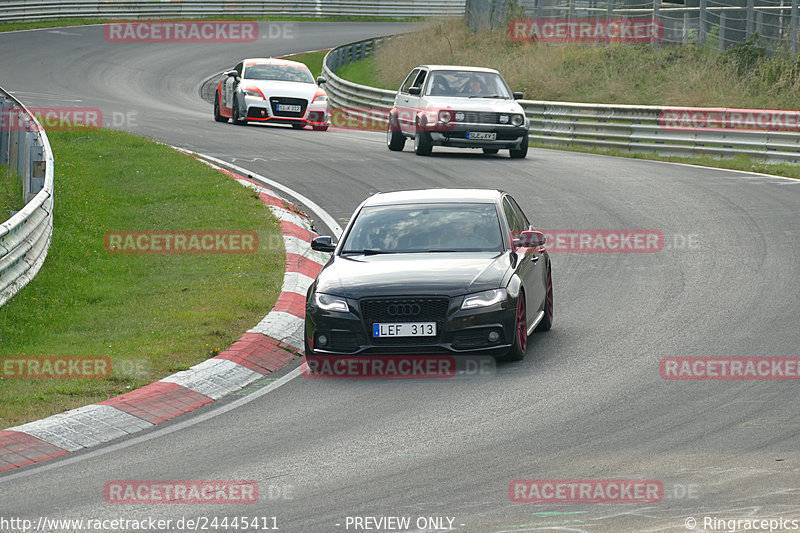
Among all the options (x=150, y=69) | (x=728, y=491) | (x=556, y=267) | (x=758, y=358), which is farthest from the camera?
(x=150, y=69)

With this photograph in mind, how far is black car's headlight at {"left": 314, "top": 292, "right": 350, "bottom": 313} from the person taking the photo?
405 inches

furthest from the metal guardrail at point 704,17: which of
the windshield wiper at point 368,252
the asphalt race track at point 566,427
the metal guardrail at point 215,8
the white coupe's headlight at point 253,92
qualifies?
the windshield wiper at point 368,252

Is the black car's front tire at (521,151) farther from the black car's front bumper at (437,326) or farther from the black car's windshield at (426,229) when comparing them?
the black car's front bumper at (437,326)

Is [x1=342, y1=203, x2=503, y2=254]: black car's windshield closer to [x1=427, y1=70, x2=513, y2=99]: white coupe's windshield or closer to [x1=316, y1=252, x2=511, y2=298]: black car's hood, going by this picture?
[x1=316, y1=252, x2=511, y2=298]: black car's hood

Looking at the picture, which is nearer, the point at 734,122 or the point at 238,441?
the point at 238,441

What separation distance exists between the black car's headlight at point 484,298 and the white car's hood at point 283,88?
19.9 metres

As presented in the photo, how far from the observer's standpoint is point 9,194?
696 inches

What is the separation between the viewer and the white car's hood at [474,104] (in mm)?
24109

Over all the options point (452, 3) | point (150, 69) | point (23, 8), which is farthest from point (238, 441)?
point (452, 3)

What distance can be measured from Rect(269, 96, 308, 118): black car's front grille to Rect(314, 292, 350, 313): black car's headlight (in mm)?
19475

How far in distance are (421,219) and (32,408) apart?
12.9 ft

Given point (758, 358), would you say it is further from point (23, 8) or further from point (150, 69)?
point (23, 8)

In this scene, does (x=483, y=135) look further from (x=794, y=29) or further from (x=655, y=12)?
(x=655, y=12)

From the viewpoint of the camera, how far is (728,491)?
6.80m
